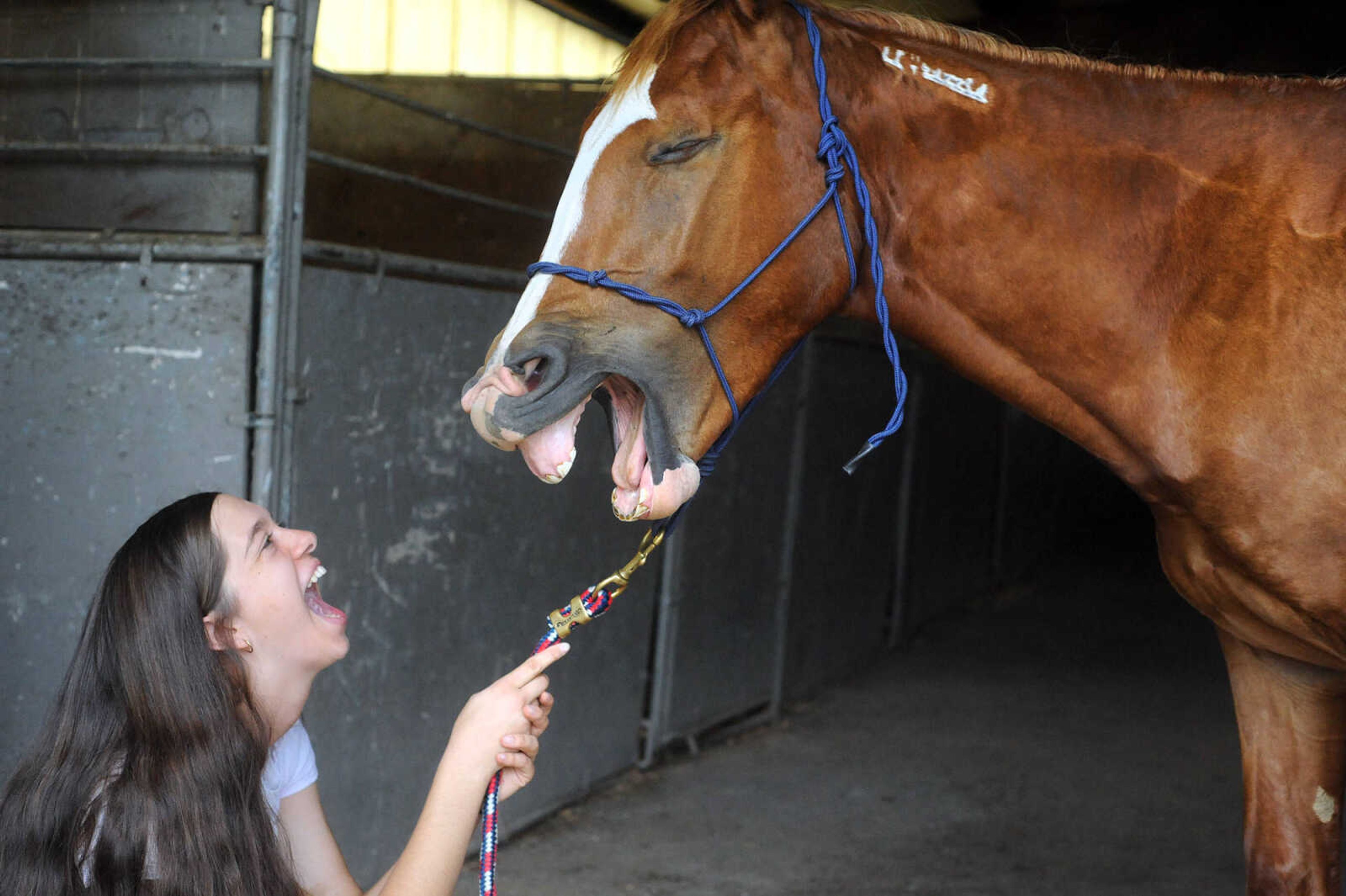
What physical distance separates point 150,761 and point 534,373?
61 centimetres

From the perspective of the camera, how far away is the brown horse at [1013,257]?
1.51 m

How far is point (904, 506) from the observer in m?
6.02

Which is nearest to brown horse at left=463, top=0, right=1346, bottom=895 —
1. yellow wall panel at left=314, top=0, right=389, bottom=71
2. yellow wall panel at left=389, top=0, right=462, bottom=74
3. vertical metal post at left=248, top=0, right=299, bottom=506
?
vertical metal post at left=248, top=0, right=299, bottom=506

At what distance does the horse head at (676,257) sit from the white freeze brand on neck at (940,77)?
13cm

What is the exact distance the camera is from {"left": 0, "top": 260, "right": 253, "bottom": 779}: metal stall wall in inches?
94.7

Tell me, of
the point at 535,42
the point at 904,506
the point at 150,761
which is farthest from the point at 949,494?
the point at 150,761

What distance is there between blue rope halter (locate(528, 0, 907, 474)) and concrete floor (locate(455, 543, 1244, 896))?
189 cm

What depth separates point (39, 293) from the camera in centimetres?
241

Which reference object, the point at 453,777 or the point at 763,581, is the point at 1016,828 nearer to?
the point at 763,581

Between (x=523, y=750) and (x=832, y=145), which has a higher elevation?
(x=832, y=145)

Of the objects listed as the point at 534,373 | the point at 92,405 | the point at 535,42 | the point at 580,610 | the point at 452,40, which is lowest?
the point at 580,610

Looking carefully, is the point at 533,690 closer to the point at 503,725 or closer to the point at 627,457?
the point at 503,725

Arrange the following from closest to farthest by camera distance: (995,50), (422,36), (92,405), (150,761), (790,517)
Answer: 1. (150,761)
2. (995,50)
3. (92,405)
4. (422,36)
5. (790,517)

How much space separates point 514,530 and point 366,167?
3.36 feet
